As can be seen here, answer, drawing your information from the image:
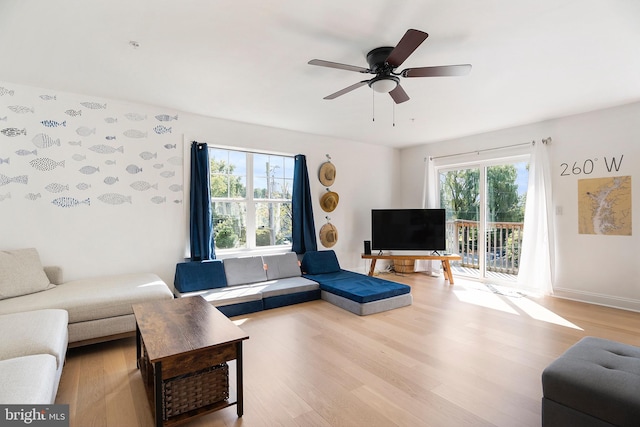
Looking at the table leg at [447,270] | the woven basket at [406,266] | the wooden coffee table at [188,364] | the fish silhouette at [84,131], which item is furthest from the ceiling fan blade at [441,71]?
the woven basket at [406,266]

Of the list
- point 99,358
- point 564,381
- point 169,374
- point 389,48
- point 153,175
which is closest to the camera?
point 564,381

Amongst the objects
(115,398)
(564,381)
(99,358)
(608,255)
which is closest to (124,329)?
(99,358)

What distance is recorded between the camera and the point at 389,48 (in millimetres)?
2488

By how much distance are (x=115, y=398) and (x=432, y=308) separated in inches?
135

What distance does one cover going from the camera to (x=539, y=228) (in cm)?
458

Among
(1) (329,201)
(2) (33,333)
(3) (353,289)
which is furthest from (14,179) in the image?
(1) (329,201)

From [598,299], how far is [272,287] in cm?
433

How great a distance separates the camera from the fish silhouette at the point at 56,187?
3383 mm

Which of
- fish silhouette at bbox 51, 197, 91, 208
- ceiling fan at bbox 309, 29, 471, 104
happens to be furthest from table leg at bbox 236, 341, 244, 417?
fish silhouette at bbox 51, 197, 91, 208

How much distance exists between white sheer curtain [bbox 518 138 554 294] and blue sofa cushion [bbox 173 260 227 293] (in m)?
4.43

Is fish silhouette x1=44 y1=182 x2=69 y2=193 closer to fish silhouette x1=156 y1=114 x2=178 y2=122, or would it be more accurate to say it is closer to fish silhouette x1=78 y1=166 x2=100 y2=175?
fish silhouette x1=78 y1=166 x2=100 y2=175

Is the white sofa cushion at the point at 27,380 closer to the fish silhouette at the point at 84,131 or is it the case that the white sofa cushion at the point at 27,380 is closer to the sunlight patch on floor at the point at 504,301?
the fish silhouette at the point at 84,131

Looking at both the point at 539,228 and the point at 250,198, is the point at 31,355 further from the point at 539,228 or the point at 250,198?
the point at 539,228

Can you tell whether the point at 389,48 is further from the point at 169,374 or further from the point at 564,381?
the point at 169,374
